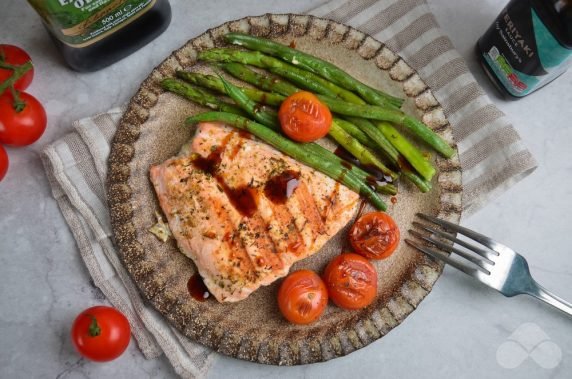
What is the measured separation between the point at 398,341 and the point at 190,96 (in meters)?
2.59

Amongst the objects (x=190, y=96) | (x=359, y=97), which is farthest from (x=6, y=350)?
(x=359, y=97)

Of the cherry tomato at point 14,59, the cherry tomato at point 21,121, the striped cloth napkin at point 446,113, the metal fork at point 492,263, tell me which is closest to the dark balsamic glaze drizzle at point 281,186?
the metal fork at point 492,263

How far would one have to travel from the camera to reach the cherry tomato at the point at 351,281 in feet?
13.0

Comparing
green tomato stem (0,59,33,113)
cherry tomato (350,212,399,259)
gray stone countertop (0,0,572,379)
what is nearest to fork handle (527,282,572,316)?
gray stone countertop (0,0,572,379)

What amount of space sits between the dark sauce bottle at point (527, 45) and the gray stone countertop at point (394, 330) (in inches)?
10.8

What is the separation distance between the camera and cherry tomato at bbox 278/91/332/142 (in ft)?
13.2

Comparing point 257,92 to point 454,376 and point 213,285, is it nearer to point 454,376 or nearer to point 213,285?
point 213,285

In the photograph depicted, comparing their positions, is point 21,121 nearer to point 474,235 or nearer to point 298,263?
point 298,263

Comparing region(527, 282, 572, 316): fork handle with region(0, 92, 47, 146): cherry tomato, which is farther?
region(527, 282, 572, 316): fork handle

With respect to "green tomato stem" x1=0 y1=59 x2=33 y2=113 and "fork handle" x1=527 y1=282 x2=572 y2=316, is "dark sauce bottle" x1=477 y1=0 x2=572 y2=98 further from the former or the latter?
"green tomato stem" x1=0 y1=59 x2=33 y2=113

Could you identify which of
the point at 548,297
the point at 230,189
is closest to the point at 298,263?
the point at 230,189

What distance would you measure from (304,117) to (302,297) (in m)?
1.29

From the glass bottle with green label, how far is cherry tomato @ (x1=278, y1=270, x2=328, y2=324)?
2.37m

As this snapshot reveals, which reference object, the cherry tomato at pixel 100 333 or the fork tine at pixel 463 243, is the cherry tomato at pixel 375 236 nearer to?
the fork tine at pixel 463 243
